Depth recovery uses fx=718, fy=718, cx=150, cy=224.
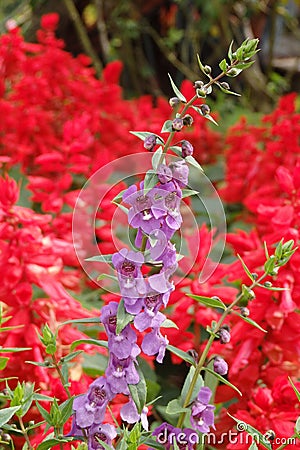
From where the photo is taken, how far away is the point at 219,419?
1064 mm

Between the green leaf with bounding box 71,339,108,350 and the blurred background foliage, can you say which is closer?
the green leaf with bounding box 71,339,108,350

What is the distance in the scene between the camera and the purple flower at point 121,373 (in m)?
0.73

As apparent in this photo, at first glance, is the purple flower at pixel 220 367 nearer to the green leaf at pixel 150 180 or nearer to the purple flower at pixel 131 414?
the purple flower at pixel 131 414

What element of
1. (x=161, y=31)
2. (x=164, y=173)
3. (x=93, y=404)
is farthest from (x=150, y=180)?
(x=161, y=31)

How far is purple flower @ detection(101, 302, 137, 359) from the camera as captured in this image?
0.71m

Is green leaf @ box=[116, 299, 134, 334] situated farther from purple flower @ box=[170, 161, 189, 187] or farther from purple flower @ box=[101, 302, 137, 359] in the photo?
purple flower @ box=[170, 161, 189, 187]

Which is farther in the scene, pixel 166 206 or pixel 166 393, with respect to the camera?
pixel 166 393

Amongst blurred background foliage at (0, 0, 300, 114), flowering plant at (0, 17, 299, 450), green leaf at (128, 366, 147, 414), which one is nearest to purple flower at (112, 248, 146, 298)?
flowering plant at (0, 17, 299, 450)

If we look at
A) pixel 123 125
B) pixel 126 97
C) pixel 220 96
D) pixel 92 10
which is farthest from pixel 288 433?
pixel 126 97

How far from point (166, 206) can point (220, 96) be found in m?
2.77

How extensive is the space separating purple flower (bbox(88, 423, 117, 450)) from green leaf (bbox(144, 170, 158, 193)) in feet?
0.84

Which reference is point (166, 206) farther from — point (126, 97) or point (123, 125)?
point (126, 97)

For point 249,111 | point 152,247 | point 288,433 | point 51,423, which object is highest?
point 152,247

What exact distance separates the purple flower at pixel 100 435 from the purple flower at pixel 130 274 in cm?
15
